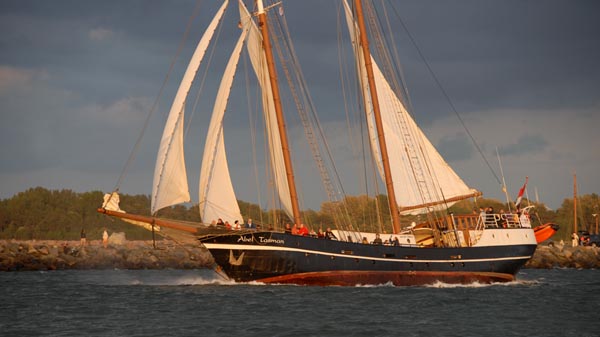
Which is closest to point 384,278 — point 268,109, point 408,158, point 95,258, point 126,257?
point 408,158

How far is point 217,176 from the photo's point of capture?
43.5 m

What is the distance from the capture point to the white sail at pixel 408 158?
168ft

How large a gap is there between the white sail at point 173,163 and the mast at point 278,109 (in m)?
6.19

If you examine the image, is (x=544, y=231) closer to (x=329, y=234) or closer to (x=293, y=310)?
(x=329, y=234)

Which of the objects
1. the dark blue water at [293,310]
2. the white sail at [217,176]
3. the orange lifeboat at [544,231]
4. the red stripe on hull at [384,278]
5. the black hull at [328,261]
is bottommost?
the dark blue water at [293,310]

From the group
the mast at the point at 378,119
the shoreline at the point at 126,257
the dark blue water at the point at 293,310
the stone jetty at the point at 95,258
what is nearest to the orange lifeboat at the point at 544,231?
the dark blue water at the point at 293,310

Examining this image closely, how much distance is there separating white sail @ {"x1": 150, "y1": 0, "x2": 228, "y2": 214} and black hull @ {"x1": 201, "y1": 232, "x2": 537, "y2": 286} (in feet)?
12.3

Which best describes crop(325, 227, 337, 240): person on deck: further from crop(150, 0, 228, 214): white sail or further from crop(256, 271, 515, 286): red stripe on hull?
crop(150, 0, 228, 214): white sail

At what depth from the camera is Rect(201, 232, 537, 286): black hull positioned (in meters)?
43.3

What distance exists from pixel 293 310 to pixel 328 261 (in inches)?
370

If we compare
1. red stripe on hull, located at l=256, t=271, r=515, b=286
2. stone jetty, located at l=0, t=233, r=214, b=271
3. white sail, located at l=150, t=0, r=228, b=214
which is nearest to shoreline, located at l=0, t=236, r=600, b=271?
stone jetty, located at l=0, t=233, r=214, b=271

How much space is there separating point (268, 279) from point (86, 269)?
29.7m

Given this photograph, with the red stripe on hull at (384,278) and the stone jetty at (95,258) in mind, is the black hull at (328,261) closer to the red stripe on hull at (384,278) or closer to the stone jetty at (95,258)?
the red stripe on hull at (384,278)

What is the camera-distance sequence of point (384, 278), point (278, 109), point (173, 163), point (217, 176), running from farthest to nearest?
1. point (278, 109)
2. point (384, 278)
3. point (217, 176)
4. point (173, 163)
